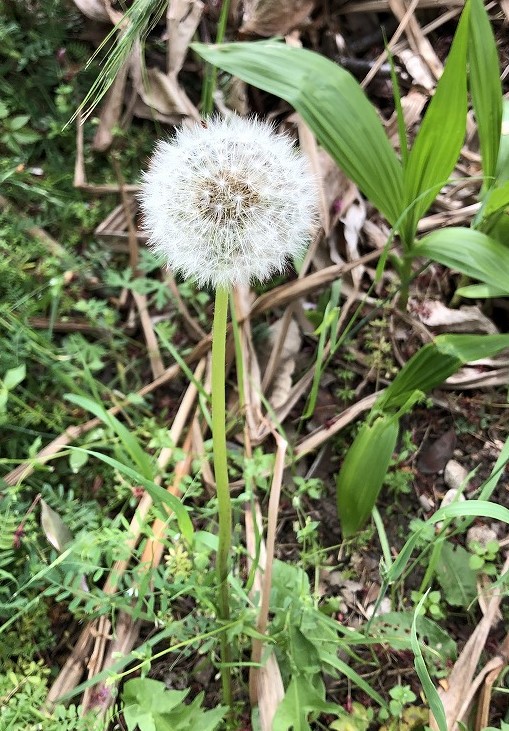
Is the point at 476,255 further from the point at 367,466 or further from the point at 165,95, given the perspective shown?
the point at 165,95

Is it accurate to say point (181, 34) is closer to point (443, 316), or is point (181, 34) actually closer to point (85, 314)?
point (85, 314)

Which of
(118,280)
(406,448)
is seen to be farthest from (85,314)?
(406,448)

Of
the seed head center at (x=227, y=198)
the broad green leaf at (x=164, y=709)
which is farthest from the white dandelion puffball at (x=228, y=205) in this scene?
the broad green leaf at (x=164, y=709)

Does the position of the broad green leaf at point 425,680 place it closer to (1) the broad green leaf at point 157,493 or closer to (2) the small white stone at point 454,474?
(1) the broad green leaf at point 157,493

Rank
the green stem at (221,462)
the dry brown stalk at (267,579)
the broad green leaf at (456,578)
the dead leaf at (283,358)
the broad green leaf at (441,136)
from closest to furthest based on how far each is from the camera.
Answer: the green stem at (221,462), the dry brown stalk at (267,579), the broad green leaf at (441,136), the broad green leaf at (456,578), the dead leaf at (283,358)

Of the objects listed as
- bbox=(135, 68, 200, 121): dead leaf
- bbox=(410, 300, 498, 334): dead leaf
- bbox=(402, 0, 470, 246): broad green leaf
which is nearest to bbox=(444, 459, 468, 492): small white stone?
bbox=(410, 300, 498, 334): dead leaf

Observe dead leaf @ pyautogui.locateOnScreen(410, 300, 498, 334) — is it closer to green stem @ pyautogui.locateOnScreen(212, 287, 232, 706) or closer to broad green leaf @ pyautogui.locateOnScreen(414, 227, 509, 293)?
broad green leaf @ pyautogui.locateOnScreen(414, 227, 509, 293)
